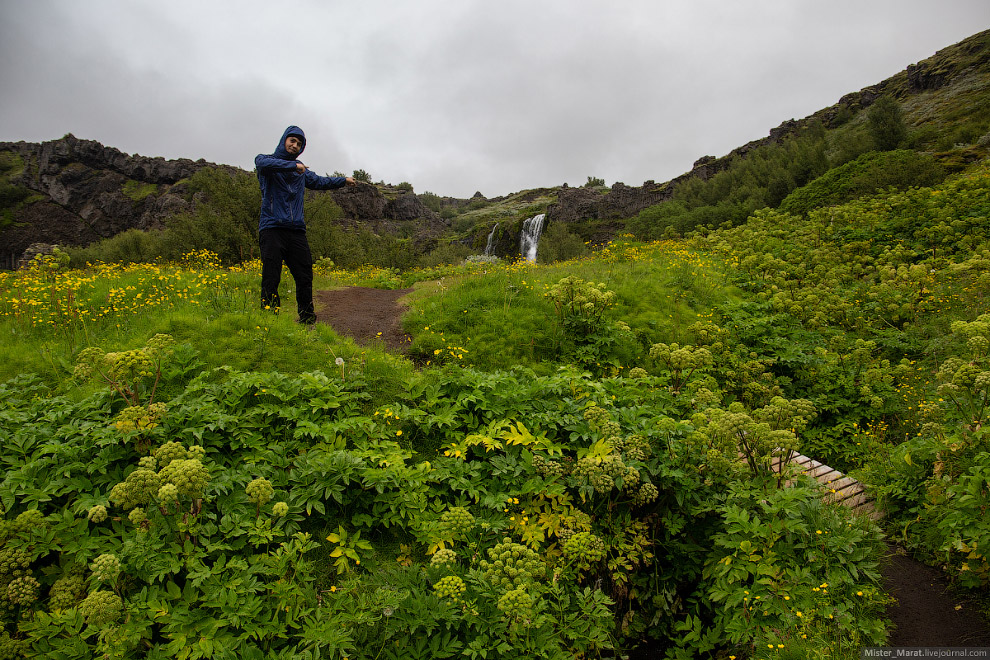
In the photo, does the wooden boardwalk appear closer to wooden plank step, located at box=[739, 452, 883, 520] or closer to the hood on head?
wooden plank step, located at box=[739, 452, 883, 520]

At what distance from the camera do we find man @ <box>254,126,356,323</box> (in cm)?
686

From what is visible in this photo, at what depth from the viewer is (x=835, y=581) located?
3.13 m

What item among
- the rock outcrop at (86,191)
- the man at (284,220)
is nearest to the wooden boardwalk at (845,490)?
the man at (284,220)

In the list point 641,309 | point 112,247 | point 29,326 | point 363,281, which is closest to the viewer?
point 29,326

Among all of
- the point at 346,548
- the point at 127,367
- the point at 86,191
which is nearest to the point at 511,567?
the point at 346,548

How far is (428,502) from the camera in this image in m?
3.84

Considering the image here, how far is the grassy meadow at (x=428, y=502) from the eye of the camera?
280 centimetres

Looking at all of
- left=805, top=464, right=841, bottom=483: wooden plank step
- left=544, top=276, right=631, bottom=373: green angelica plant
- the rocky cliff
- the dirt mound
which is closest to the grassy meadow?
left=805, top=464, right=841, bottom=483: wooden plank step

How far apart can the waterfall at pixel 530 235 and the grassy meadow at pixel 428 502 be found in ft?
135

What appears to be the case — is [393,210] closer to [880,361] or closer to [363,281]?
[363,281]

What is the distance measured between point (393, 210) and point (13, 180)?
82371 mm

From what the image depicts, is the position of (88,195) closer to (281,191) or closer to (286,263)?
(281,191)

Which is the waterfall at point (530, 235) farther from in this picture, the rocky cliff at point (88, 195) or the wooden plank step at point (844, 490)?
the wooden plank step at point (844, 490)

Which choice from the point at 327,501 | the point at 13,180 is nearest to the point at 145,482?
the point at 327,501
